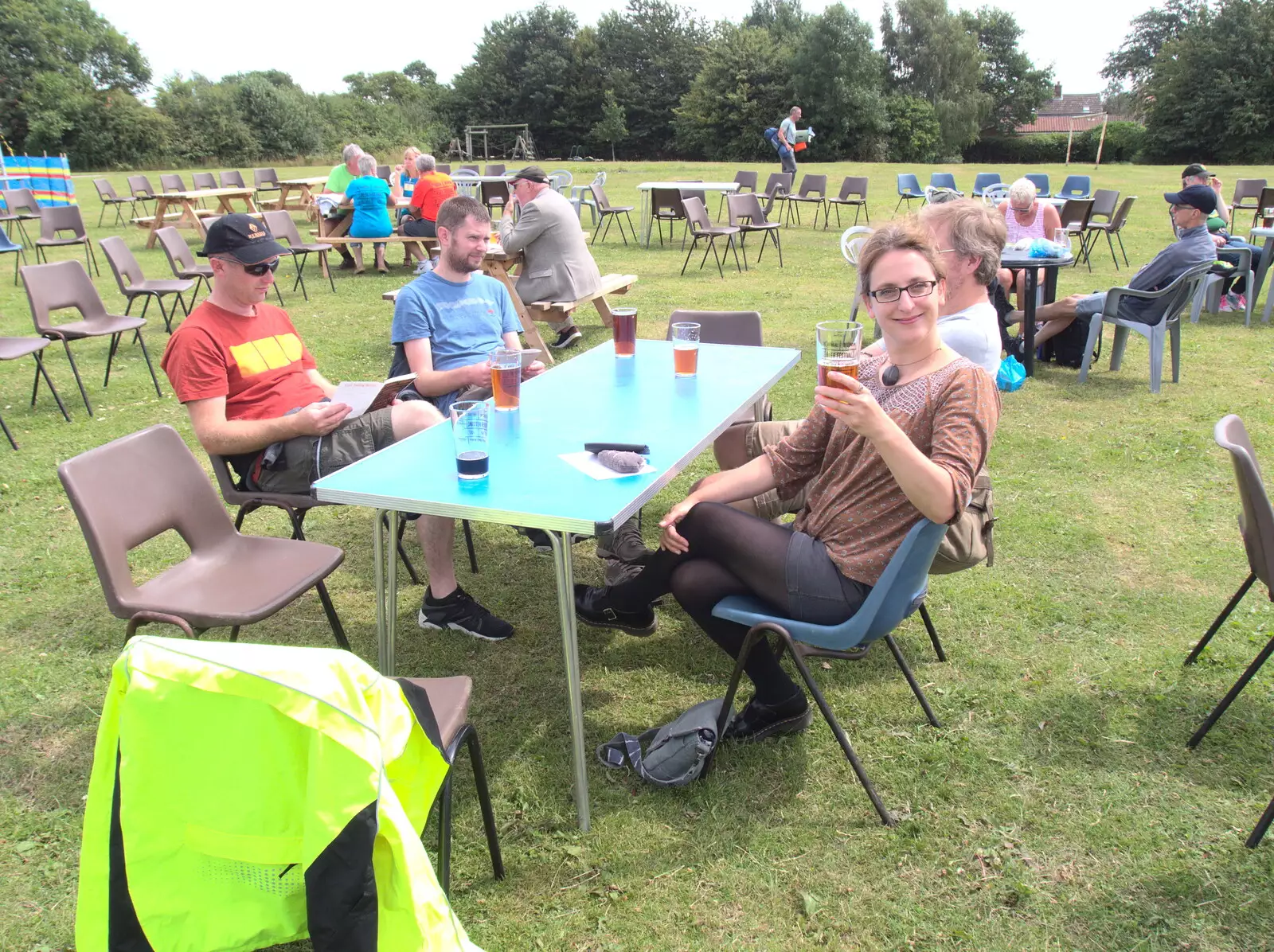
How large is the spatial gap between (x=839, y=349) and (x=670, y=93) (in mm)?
44884

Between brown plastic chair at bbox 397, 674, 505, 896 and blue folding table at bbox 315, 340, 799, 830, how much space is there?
0.28 m

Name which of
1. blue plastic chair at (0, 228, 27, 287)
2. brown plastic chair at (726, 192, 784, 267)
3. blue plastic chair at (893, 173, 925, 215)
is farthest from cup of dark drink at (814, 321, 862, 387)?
blue plastic chair at (893, 173, 925, 215)

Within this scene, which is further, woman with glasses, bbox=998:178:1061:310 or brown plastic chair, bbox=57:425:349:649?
woman with glasses, bbox=998:178:1061:310

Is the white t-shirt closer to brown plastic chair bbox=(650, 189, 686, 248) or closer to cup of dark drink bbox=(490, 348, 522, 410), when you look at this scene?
cup of dark drink bbox=(490, 348, 522, 410)

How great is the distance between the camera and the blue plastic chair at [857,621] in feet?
6.60

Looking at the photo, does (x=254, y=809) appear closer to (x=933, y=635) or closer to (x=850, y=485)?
(x=850, y=485)

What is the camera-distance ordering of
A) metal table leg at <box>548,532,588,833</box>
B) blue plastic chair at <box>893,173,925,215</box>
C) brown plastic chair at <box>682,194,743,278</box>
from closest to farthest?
metal table leg at <box>548,532,588,833</box> < brown plastic chair at <box>682,194,743,278</box> < blue plastic chair at <box>893,173,925,215</box>

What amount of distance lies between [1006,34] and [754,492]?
52.9 metres

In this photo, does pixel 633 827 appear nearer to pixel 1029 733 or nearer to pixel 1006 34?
pixel 1029 733

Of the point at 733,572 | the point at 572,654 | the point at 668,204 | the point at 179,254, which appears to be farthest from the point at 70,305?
the point at 668,204

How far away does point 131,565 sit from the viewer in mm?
3652

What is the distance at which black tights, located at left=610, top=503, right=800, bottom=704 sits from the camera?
226 cm

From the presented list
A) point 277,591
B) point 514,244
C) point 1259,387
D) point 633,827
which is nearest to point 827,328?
point 633,827

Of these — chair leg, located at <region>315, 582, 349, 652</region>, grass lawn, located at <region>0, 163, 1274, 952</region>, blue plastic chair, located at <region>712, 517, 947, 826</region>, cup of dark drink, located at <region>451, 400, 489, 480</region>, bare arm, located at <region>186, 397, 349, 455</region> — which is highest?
cup of dark drink, located at <region>451, 400, 489, 480</region>
